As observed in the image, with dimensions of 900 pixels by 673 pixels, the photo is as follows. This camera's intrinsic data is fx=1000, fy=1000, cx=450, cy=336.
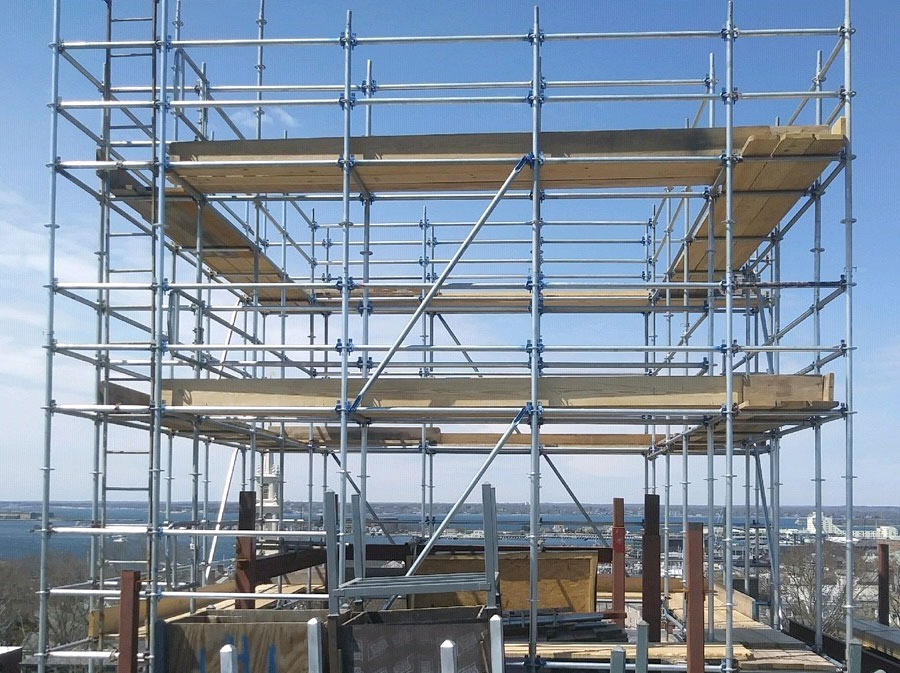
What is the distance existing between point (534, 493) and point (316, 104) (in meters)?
4.70

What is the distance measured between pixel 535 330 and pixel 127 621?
4.59 meters

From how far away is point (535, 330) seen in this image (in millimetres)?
9930

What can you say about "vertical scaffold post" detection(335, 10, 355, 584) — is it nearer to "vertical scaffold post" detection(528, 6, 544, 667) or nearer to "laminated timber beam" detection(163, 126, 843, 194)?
"laminated timber beam" detection(163, 126, 843, 194)

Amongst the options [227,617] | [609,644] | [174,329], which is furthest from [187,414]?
[609,644]

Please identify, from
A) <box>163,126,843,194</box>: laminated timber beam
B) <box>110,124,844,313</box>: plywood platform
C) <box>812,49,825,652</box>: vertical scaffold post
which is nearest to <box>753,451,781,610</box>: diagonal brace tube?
<box>812,49,825,652</box>: vertical scaffold post

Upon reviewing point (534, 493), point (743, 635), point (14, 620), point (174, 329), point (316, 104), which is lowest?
point (14, 620)

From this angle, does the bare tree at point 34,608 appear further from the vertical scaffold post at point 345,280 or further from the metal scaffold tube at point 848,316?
the metal scaffold tube at point 848,316

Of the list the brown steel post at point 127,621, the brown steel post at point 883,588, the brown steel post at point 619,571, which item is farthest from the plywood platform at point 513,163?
the brown steel post at point 883,588

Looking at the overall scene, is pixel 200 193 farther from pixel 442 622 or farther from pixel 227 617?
pixel 442 622

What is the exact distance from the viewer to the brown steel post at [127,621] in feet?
27.6

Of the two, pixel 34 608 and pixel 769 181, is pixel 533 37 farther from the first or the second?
pixel 34 608

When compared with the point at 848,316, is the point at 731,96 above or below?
above

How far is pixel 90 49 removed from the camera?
11.3 metres

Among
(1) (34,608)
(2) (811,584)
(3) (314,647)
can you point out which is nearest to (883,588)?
(3) (314,647)
